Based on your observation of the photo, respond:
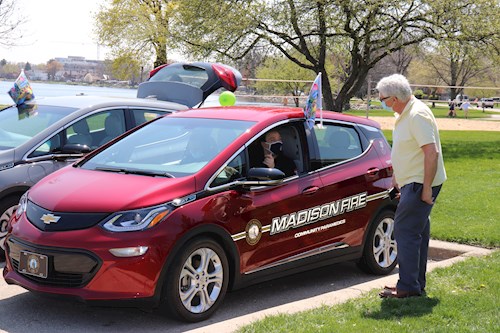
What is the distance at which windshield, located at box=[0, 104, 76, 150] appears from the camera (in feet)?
24.6

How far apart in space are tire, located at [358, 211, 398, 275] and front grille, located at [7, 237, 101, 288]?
294 cm

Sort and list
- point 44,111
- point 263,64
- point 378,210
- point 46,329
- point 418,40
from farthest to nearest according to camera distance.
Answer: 1. point 263,64
2. point 418,40
3. point 44,111
4. point 378,210
5. point 46,329

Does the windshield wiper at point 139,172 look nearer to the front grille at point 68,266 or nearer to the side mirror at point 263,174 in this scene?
the side mirror at point 263,174

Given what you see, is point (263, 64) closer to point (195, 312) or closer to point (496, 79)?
point (195, 312)

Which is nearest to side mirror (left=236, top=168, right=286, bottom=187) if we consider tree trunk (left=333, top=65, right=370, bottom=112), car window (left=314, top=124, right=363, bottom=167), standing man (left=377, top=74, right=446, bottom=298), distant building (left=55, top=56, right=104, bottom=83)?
car window (left=314, top=124, right=363, bottom=167)

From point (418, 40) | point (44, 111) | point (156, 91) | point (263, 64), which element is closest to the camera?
point (44, 111)

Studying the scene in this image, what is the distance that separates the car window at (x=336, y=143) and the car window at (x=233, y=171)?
A: 3.08ft

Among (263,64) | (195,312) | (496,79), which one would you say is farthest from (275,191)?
(496,79)

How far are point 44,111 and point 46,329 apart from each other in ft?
11.4

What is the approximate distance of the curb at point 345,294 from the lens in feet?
16.3

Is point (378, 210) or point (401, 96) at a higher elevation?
point (401, 96)

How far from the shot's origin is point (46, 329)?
5.10m

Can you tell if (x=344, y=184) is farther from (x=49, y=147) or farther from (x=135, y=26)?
(x=135, y=26)

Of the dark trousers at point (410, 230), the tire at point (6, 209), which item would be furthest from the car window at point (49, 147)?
the dark trousers at point (410, 230)
